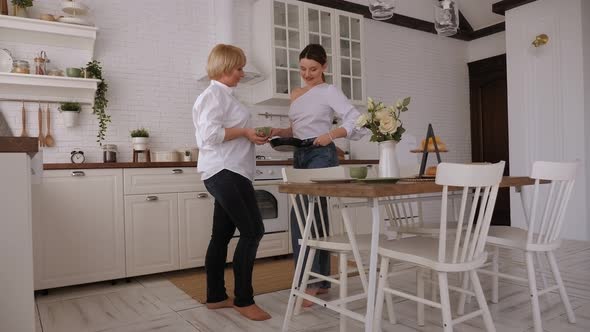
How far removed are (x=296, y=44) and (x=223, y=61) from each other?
239cm

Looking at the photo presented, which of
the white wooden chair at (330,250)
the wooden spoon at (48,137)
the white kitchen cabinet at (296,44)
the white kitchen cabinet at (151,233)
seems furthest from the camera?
the white kitchen cabinet at (296,44)

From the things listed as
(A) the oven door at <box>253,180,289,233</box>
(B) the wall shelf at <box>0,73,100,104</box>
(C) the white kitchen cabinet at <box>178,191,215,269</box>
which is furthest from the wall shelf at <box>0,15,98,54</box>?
(A) the oven door at <box>253,180,289,233</box>

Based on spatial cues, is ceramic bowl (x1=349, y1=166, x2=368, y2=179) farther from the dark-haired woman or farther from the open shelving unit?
the open shelving unit

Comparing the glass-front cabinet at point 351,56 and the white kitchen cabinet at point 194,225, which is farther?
the glass-front cabinet at point 351,56

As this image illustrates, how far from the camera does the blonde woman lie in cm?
237

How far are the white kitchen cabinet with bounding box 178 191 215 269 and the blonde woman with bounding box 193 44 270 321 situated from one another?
3.68 feet

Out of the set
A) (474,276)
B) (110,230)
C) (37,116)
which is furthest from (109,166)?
(474,276)

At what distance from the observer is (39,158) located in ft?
6.44

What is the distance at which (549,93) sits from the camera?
4.96 metres

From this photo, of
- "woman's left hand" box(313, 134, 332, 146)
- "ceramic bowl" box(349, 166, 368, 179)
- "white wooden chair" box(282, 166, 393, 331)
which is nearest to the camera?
"white wooden chair" box(282, 166, 393, 331)

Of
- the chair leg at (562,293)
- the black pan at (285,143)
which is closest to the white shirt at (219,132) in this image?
the black pan at (285,143)

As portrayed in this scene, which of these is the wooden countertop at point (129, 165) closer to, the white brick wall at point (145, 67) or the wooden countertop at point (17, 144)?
the white brick wall at point (145, 67)

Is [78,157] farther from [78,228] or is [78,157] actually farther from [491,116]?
[491,116]

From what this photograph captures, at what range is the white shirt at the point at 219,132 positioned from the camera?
2.34m
